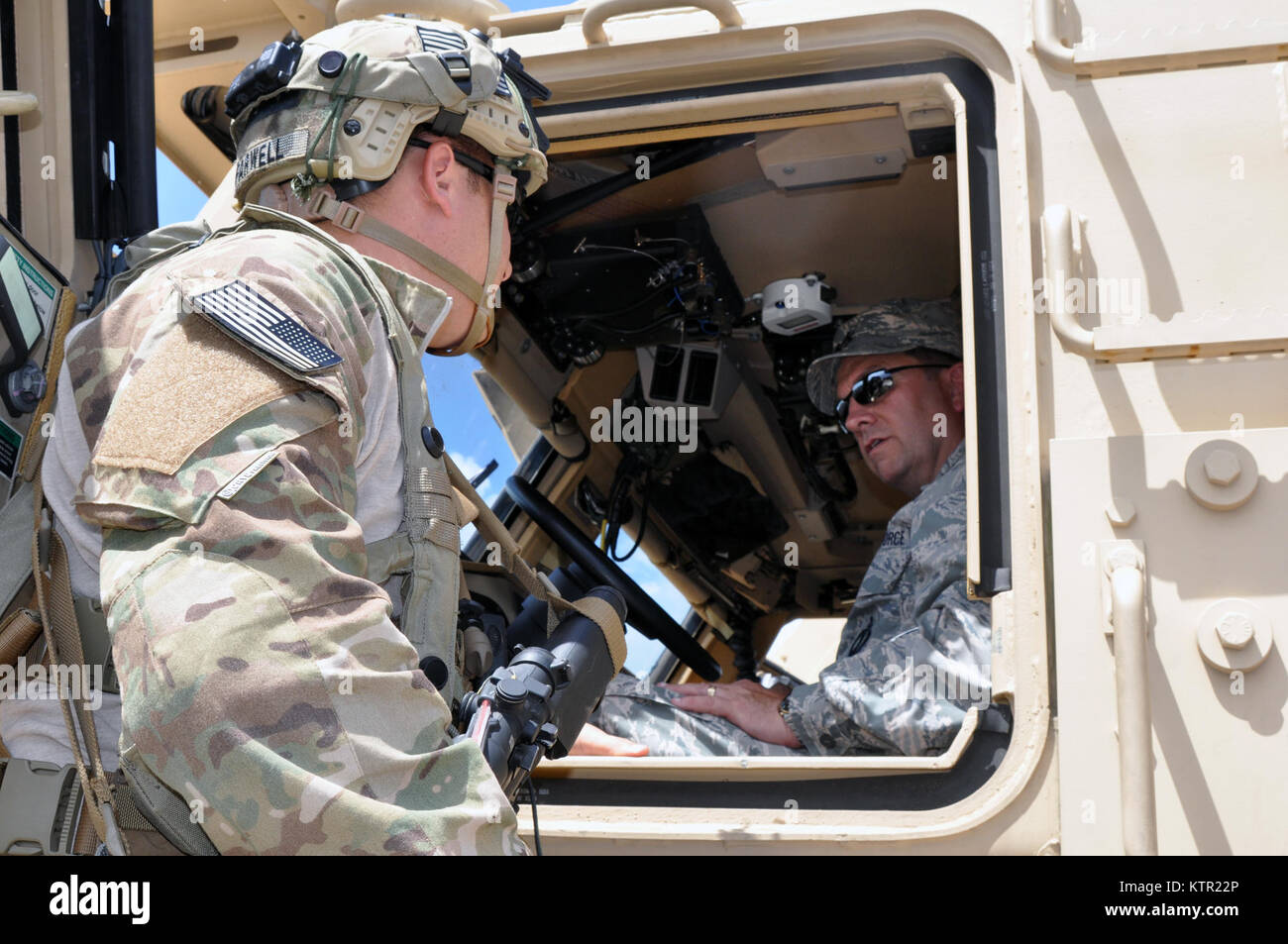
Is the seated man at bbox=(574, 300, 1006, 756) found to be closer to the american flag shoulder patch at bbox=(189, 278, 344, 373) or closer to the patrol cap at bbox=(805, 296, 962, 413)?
the patrol cap at bbox=(805, 296, 962, 413)

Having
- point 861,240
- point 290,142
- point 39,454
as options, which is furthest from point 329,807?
point 861,240

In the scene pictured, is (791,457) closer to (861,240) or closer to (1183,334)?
(861,240)

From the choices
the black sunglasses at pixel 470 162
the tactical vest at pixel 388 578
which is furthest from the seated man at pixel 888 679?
the black sunglasses at pixel 470 162

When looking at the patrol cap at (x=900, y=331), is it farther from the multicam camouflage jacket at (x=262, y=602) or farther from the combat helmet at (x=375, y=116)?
the multicam camouflage jacket at (x=262, y=602)

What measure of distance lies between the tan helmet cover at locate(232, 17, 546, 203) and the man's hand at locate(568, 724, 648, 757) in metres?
1.02

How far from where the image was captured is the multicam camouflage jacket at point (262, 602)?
1.19 metres

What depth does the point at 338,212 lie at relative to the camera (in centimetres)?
182

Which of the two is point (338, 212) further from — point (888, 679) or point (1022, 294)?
point (888, 679)

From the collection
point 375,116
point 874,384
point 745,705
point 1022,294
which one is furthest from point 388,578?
point 874,384

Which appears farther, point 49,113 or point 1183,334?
point 49,113

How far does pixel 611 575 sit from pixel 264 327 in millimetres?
2347

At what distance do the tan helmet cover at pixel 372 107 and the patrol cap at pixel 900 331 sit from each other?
5.17 feet

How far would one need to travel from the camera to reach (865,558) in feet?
15.1

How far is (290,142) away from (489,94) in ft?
0.92
